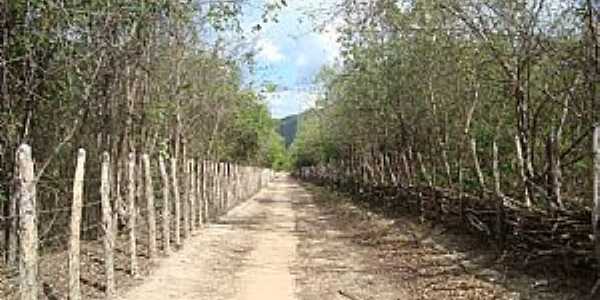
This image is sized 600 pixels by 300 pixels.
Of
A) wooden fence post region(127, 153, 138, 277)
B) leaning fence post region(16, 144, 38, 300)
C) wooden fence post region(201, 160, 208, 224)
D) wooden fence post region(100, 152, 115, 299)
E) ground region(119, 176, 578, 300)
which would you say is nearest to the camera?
Answer: leaning fence post region(16, 144, 38, 300)

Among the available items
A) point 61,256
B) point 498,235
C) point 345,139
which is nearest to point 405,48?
point 498,235

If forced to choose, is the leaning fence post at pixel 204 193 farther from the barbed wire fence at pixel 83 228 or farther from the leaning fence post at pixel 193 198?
the leaning fence post at pixel 193 198

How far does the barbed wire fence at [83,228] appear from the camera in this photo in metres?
6.99

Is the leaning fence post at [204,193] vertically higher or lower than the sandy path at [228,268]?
higher

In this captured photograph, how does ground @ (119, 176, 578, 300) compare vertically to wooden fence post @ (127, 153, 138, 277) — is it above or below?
below

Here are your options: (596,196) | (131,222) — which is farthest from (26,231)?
(596,196)

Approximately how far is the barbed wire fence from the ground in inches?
18.6

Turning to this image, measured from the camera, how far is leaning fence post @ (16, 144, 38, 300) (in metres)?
6.86

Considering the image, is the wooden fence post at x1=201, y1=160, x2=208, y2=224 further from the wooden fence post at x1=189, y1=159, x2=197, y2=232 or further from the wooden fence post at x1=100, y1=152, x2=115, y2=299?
the wooden fence post at x1=100, y1=152, x2=115, y2=299

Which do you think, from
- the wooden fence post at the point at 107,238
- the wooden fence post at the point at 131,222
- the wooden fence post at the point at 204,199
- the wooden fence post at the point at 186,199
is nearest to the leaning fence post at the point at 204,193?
the wooden fence post at the point at 204,199

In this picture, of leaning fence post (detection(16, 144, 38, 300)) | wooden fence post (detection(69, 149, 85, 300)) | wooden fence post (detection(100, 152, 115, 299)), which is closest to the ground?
wooden fence post (detection(100, 152, 115, 299))

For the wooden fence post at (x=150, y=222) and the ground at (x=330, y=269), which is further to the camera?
the wooden fence post at (x=150, y=222)

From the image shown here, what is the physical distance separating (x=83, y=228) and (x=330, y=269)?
430 cm

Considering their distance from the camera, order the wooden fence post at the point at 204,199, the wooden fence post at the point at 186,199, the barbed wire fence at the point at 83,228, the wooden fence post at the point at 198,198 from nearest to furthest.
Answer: the barbed wire fence at the point at 83,228, the wooden fence post at the point at 186,199, the wooden fence post at the point at 198,198, the wooden fence post at the point at 204,199
